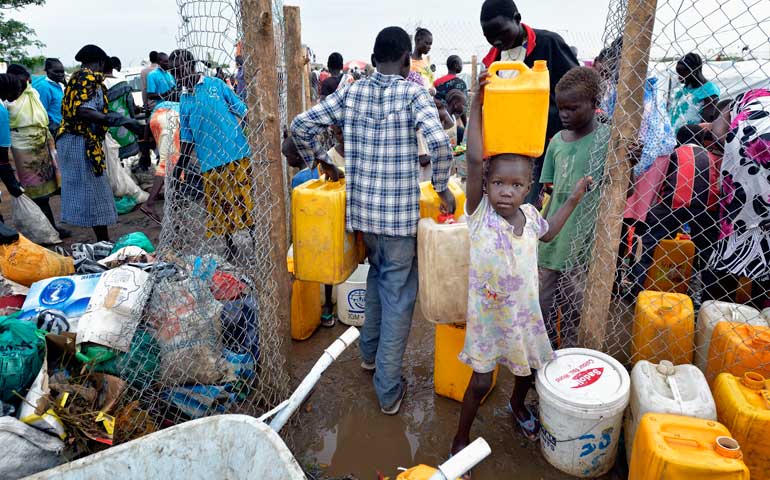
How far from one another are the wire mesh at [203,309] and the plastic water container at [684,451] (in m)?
1.87

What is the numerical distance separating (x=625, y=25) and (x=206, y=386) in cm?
284

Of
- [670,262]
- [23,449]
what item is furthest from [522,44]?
[23,449]

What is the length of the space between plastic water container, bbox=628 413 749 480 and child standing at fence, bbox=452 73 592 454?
0.57 meters

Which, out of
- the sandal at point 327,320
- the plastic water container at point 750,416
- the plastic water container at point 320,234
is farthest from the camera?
the sandal at point 327,320

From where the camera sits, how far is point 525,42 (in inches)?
131

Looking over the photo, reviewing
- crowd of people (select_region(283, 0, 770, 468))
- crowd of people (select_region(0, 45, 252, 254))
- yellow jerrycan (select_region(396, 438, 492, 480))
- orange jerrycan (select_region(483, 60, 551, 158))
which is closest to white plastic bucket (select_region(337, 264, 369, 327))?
crowd of people (select_region(283, 0, 770, 468))

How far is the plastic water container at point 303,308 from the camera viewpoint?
3.58 m

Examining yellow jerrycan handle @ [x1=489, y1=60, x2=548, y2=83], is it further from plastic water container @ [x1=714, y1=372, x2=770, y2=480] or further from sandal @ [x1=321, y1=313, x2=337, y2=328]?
sandal @ [x1=321, y1=313, x2=337, y2=328]

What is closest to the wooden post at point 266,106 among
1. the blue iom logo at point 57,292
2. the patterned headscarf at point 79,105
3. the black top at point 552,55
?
the blue iom logo at point 57,292

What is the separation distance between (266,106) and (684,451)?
7.93ft

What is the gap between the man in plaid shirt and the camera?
2676mm

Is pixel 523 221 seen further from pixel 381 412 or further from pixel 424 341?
pixel 424 341

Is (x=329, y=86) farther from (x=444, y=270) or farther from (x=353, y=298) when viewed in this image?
(x=444, y=270)

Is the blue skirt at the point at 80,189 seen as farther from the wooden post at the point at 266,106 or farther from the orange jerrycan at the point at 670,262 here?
the orange jerrycan at the point at 670,262
